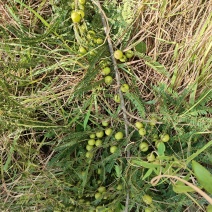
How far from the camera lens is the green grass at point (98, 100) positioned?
1.51 meters

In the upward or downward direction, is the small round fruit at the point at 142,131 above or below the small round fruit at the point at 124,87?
below

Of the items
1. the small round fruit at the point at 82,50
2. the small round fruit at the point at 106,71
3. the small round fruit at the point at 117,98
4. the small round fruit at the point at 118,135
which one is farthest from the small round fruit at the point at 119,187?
the small round fruit at the point at 82,50

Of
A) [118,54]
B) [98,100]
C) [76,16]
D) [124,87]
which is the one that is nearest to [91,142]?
Result: [98,100]

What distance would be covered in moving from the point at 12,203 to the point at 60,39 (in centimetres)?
93

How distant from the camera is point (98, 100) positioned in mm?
1650

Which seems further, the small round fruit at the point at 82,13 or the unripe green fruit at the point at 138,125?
the unripe green fruit at the point at 138,125

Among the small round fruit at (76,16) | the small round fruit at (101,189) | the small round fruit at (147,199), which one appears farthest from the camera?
the small round fruit at (101,189)

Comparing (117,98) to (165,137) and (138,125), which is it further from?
(165,137)

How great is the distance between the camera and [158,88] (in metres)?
1.54

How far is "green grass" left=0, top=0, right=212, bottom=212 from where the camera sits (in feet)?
4.96

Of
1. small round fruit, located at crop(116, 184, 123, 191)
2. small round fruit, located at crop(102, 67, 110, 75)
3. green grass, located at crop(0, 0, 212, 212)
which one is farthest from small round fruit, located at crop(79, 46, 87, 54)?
small round fruit, located at crop(116, 184, 123, 191)

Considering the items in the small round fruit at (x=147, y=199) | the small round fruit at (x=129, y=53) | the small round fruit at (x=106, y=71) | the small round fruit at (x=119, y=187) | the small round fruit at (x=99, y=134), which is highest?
the small round fruit at (x=129, y=53)

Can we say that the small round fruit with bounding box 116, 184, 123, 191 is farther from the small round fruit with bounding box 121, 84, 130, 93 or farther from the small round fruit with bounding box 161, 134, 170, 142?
the small round fruit with bounding box 121, 84, 130, 93

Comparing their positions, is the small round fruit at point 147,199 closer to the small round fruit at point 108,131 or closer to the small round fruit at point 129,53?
the small round fruit at point 108,131
